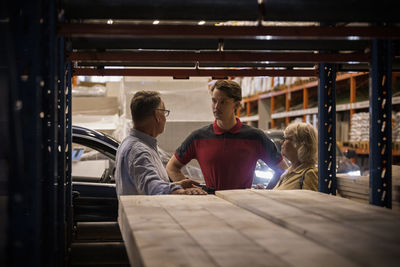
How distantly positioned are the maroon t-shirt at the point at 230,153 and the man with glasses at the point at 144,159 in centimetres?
72

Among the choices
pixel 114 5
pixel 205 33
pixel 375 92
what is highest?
pixel 114 5

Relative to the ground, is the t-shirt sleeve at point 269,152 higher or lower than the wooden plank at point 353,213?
higher

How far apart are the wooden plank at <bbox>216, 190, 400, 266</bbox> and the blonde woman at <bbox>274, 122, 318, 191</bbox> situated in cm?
96

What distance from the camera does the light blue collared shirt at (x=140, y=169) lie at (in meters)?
2.91

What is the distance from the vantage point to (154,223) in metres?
1.78

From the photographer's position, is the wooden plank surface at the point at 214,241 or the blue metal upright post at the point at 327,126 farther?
the blue metal upright post at the point at 327,126

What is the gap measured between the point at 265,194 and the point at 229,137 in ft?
4.73

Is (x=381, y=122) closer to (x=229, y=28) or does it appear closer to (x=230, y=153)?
(x=229, y=28)

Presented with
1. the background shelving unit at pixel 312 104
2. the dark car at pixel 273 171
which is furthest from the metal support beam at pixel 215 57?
the background shelving unit at pixel 312 104

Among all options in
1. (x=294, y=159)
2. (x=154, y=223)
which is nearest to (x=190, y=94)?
(x=294, y=159)

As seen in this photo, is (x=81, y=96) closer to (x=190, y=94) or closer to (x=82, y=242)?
(x=190, y=94)

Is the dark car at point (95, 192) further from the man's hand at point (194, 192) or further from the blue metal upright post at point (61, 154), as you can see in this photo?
the man's hand at point (194, 192)

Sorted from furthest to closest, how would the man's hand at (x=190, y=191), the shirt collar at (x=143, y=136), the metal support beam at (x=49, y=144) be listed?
1. the shirt collar at (x=143, y=136)
2. the man's hand at (x=190, y=191)
3. the metal support beam at (x=49, y=144)

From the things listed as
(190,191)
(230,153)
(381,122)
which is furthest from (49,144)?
(230,153)
